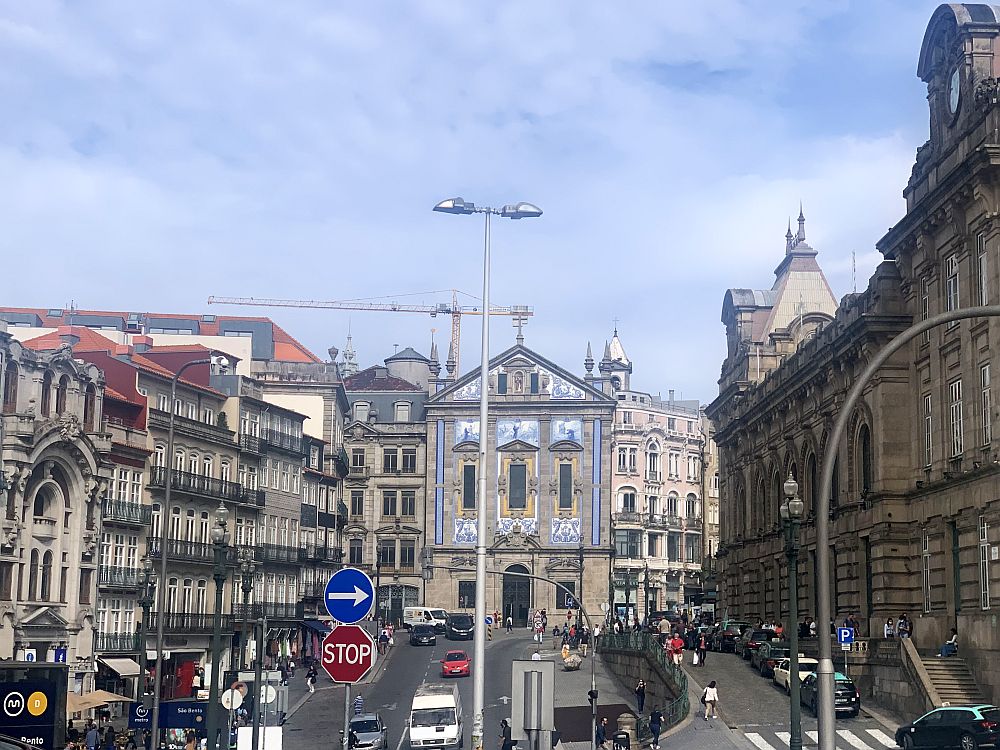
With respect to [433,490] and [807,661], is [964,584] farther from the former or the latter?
[433,490]

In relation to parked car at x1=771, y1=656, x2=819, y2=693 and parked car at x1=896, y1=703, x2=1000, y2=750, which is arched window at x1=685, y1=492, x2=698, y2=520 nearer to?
parked car at x1=771, y1=656, x2=819, y2=693

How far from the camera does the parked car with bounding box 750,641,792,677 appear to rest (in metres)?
55.2

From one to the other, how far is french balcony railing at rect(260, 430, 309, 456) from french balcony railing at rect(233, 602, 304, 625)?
29.3ft

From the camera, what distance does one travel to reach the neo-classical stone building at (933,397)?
43.8m

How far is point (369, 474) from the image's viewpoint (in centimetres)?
12256

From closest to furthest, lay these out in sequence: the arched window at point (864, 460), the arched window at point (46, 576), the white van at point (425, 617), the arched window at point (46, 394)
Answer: the arched window at point (864, 460) < the arched window at point (46, 576) < the arched window at point (46, 394) < the white van at point (425, 617)

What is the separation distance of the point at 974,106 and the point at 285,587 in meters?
54.7

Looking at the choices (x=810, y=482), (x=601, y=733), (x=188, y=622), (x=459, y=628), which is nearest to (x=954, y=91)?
(x=810, y=482)

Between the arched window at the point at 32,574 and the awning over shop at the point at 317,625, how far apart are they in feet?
98.9

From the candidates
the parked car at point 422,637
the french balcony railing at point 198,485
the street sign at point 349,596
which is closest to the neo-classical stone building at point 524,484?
the parked car at point 422,637

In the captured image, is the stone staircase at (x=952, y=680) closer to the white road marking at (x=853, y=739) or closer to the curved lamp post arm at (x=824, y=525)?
the white road marking at (x=853, y=739)

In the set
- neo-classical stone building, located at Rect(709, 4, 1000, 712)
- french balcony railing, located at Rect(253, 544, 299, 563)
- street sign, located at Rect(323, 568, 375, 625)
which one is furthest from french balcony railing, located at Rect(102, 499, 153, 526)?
street sign, located at Rect(323, 568, 375, 625)

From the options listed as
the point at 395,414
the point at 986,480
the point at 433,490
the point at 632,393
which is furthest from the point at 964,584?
the point at 632,393

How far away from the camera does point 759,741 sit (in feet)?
144
